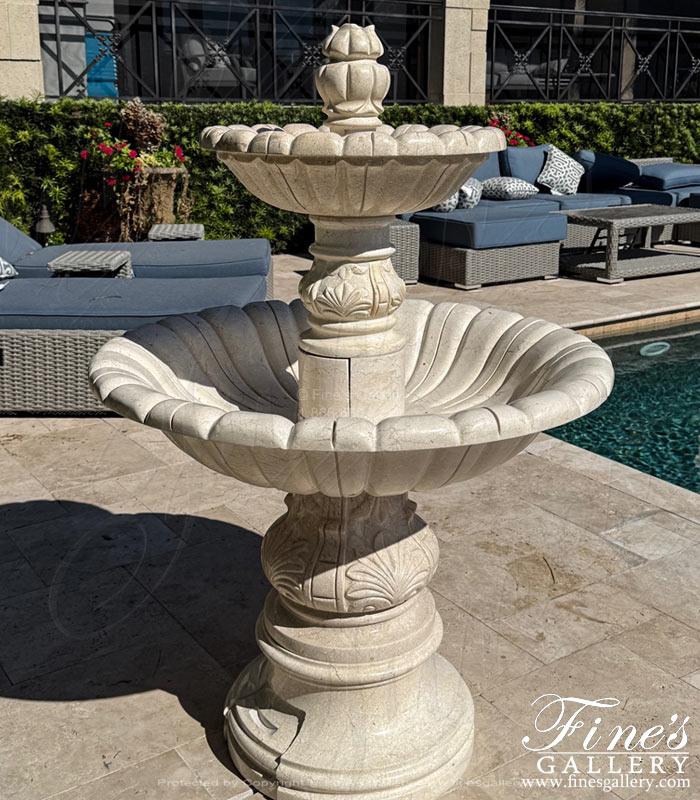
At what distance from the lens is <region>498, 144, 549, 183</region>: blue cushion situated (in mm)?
9641

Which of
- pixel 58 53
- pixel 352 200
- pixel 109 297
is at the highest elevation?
pixel 58 53

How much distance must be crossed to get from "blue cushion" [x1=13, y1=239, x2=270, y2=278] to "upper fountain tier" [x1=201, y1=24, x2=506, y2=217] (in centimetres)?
369

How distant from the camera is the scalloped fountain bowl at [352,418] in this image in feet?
5.74

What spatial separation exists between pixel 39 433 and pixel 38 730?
2377 millimetres

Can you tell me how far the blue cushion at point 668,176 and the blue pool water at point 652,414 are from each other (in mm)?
3884

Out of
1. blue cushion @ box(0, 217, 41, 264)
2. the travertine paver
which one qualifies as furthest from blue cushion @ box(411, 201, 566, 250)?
the travertine paver

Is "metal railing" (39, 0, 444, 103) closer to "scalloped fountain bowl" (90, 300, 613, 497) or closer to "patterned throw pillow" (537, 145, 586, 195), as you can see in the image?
"patterned throw pillow" (537, 145, 586, 195)

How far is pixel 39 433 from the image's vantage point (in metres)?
4.56

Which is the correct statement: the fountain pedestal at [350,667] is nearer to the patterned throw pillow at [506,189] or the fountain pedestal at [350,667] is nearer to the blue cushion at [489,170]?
the patterned throw pillow at [506,189]

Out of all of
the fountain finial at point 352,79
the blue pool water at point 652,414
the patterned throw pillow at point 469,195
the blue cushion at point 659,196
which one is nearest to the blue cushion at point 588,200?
the blue cushion at point 659,196

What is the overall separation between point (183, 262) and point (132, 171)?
3.14 meters

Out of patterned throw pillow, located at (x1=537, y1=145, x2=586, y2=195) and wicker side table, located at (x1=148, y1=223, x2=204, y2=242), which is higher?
A: patterned throw pillow, located at (x1=537, y1=145, x2=586, y2=195)

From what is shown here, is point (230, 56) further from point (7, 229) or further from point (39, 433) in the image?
point (39, 433)

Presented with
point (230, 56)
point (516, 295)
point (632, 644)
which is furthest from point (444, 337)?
point (230, 56)
